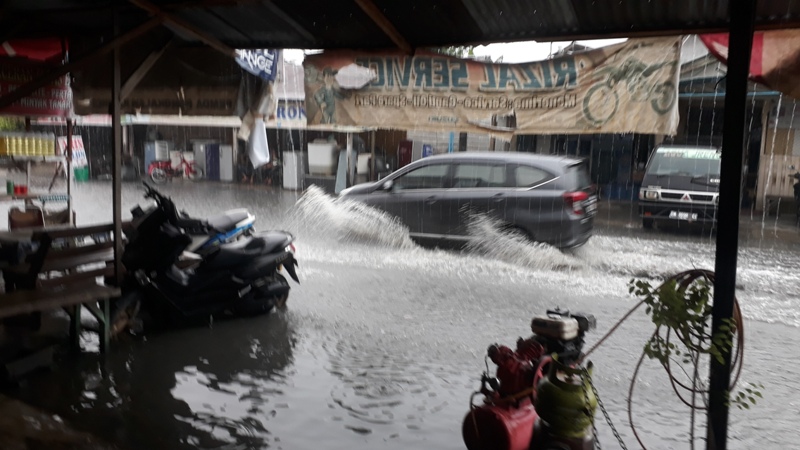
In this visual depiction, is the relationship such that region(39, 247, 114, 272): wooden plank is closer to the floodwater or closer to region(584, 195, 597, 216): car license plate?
the floodwater

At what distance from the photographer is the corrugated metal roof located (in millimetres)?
4703

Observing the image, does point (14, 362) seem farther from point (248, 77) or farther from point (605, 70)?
point (605, 70)

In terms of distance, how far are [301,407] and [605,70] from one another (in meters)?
3.71

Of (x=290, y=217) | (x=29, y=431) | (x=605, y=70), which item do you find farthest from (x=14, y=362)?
(x=290, y=217)

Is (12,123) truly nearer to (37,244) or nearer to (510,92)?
(37,244)

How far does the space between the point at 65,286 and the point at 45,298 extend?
0.55 metres

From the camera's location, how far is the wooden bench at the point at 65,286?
4812 mm

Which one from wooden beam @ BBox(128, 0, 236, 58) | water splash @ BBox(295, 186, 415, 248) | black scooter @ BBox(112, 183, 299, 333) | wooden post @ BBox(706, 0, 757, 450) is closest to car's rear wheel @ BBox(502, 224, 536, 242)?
water splash @ BBox(295, 186, 415, 248)

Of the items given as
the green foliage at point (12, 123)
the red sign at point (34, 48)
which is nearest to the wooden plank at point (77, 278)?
the red sign at point (34, 48)

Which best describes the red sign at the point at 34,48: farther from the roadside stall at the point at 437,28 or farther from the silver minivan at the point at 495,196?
the silver minivan at the point at 495,196

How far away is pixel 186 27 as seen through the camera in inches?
232

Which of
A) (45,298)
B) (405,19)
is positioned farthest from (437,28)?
(45,298)

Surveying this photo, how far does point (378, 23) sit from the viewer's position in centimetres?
536

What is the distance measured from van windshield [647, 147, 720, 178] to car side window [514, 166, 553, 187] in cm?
449
